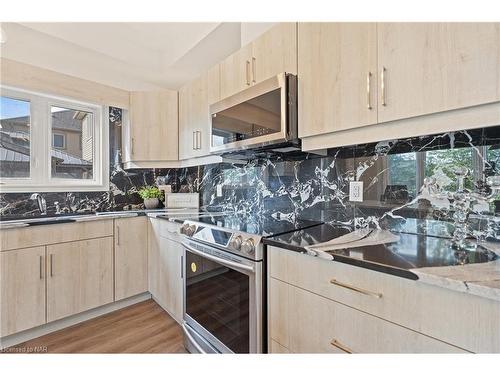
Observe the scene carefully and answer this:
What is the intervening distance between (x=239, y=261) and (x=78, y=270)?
1.57 meters

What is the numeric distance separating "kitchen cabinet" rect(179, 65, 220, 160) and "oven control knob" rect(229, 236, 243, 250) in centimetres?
100

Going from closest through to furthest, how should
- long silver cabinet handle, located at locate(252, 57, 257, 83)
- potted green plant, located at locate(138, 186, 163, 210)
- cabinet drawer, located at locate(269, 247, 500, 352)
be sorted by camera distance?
cabinet drawer, located at locate(269, 247, 500, 352)
long silver cabinet handle, located at locate(252, 57, 257, 83)
potted green plant, located at locate(138, 186, 163, 210)

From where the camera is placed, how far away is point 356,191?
4.80ft

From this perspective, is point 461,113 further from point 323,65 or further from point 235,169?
point 235,169

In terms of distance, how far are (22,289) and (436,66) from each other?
276 centimetres

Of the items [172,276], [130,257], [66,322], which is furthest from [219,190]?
[66,322]

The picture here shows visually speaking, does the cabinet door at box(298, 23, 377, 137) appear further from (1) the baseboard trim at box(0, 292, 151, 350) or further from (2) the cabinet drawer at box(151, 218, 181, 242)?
(1) the baseboard trim at box(0, 292, 151, 350)

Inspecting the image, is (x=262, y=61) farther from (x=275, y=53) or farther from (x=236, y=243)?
(x=236, y=243)

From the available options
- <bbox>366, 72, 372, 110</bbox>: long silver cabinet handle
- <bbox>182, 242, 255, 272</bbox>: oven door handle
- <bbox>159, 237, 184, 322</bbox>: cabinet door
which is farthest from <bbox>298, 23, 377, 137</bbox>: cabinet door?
<bbox>159, 237, 184, 322</bbox>: cabinet door

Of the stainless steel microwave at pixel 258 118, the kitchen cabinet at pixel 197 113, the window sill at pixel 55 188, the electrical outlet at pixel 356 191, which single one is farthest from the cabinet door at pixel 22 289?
the electrical outlet at pixel 356 191

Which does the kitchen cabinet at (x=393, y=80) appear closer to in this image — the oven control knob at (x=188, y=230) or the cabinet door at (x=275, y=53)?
the cabinet door at (x=275, y=53)

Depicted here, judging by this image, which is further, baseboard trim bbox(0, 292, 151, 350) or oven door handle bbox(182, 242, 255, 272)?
baseboard trim bbox(0, 292, 151, 350)

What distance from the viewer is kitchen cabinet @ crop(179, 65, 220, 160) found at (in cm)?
202

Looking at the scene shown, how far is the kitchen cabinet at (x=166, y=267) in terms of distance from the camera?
196 centimetres
